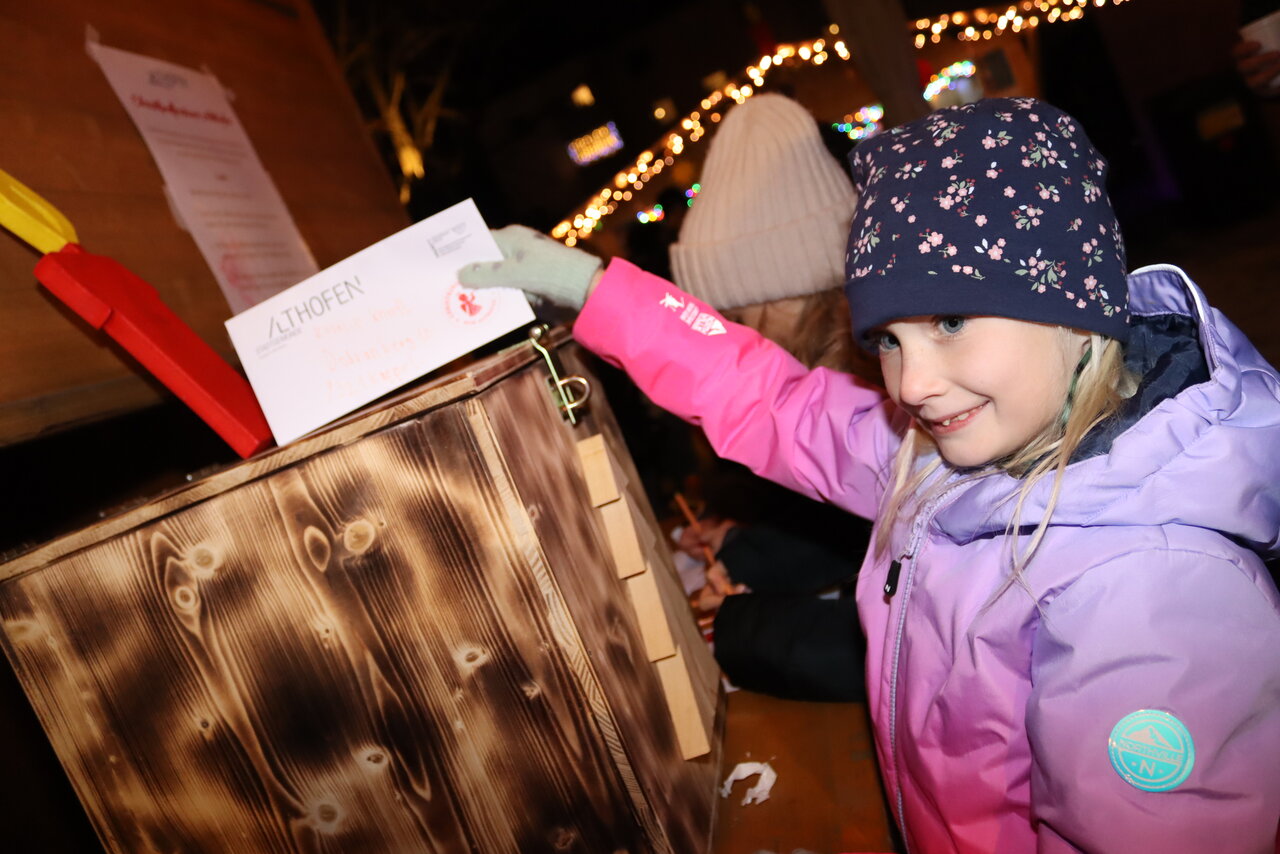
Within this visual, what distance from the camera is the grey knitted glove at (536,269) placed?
115 centimetres

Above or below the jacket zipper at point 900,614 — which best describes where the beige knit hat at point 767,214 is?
above

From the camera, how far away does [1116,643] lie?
86 centimetres

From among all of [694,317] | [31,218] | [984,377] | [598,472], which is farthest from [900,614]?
[31,218]

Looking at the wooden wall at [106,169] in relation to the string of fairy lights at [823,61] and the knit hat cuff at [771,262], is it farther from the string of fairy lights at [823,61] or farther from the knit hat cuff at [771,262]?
the knit hat cuff at [771,262]

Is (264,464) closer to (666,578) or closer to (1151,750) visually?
(666,578)

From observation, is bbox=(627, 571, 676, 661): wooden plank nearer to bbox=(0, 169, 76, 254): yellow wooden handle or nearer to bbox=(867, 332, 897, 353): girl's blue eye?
bbox=(867, 332, 897, 353): girl's blue eye

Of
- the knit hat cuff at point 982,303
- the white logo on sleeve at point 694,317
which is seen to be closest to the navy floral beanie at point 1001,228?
the knit hat cuff at point 982,303

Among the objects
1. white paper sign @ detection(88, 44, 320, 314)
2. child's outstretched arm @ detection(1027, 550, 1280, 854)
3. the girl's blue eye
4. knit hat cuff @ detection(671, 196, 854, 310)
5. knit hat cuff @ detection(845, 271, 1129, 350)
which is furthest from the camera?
knit hat cuff @ detection(671, 196, 854, 310)

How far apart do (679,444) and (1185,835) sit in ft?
8.13

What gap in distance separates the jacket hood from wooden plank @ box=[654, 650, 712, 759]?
23.0 inches

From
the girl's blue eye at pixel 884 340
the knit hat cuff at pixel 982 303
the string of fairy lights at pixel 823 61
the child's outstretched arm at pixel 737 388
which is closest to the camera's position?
the knit hat cuff at pixel 982 303

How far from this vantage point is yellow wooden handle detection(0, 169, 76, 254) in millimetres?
1154

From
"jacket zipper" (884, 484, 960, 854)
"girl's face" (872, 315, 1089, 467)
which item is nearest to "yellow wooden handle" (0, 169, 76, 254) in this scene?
"girl's face" (872, 315, 1089, 467)

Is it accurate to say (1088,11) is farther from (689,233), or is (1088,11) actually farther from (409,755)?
(409,755)
